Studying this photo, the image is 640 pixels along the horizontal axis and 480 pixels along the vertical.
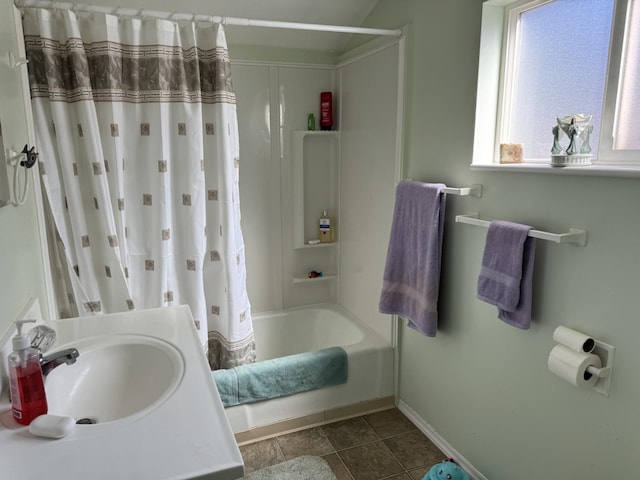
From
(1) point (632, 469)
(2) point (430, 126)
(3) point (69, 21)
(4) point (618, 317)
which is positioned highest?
(3) point (69, 21)

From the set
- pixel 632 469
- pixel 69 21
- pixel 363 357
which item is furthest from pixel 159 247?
pixel 632 469

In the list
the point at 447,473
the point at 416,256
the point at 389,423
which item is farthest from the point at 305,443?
the point at 416,256

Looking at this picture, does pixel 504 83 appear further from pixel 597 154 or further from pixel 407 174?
pixel 407 174

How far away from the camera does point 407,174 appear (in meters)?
2.35

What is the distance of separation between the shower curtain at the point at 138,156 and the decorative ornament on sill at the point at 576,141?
1.38 metres

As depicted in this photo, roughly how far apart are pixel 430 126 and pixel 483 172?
16.3 inches

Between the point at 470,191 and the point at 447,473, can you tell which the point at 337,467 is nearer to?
the point at 447,473

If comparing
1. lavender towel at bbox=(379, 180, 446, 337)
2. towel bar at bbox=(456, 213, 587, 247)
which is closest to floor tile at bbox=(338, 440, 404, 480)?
lavender towel at bbox=(379, 180, 446, 337)

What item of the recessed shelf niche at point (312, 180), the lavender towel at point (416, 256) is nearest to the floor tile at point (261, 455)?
the lavender towel at point (416, 256)

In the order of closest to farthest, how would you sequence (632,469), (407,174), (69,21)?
(632,469) < (69,21) < (407,174)

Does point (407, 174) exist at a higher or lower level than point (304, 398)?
higher

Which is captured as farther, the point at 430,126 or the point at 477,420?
the point at 430,126

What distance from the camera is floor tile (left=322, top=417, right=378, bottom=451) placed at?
91.5 inches

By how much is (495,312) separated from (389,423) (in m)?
1.00
